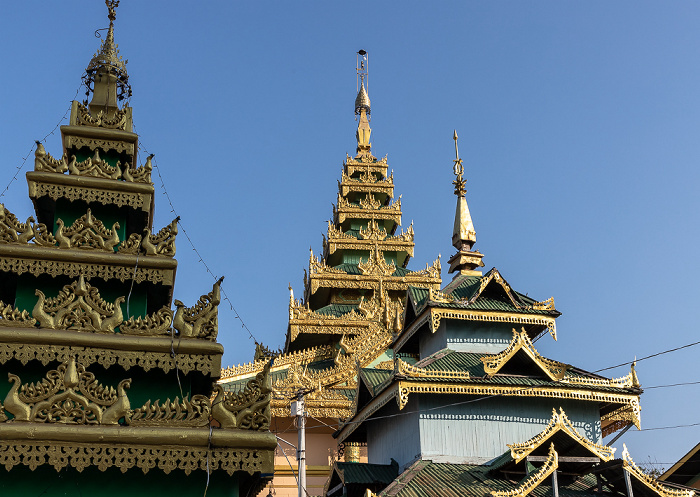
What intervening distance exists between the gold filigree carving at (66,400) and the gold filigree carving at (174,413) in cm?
18

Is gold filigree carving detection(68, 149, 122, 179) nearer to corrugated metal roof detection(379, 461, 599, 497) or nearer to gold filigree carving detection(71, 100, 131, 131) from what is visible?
gold filigree carving detection(71, 100, 131, 131)

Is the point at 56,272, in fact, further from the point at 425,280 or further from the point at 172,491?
the point at 425,280

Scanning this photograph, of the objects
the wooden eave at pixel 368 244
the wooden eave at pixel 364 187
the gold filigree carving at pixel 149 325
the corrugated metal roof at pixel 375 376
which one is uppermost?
the wooden eave at pixel 364 187

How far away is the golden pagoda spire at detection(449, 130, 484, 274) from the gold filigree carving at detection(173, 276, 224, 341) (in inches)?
503

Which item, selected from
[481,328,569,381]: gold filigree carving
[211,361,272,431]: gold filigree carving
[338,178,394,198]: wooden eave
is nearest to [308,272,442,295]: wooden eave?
[338,178,394,198]: wooden eave

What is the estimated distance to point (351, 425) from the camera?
68.5ft

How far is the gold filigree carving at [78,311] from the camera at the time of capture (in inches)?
380

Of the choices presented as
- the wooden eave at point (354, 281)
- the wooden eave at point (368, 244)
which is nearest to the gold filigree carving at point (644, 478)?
the wooden eave at point (354, 281)

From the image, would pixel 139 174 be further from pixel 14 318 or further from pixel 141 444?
pixel 141 444

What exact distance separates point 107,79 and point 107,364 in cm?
650

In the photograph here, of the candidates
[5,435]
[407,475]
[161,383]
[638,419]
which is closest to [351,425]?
[407,475]

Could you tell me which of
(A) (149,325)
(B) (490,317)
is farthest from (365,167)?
(A) (149,325)

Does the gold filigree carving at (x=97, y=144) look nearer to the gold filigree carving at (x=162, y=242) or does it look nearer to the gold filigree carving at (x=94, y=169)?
the gold filigree carving at (x=94, y=169)

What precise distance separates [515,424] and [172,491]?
10.3 meters
